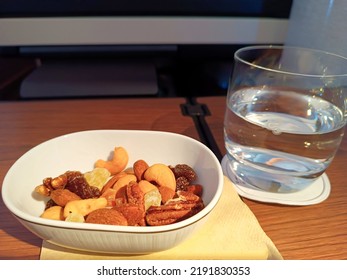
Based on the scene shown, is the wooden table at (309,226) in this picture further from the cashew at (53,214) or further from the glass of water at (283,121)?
the cashew at (53,214)

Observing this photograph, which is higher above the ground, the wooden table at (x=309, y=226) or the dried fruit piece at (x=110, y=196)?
the dried fruit piece at (x=110, y=196)

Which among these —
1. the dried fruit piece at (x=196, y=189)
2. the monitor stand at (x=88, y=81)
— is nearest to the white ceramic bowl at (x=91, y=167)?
the dried fruit piece at (x=196, y=189)

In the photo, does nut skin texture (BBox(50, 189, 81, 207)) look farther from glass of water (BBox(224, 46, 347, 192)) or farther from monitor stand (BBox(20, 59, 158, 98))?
monitor stand (BBox(20, 59, 158, 98))

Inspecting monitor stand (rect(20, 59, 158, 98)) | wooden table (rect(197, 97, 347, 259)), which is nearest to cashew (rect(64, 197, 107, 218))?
wooden table (rect(197, 97, 347, 259))

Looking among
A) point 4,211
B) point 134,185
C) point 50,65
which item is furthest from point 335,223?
point 50,65

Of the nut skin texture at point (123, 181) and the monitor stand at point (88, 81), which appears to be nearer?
the nut skin texture at point (123, 181)

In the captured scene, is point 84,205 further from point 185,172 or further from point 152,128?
point 152,128
